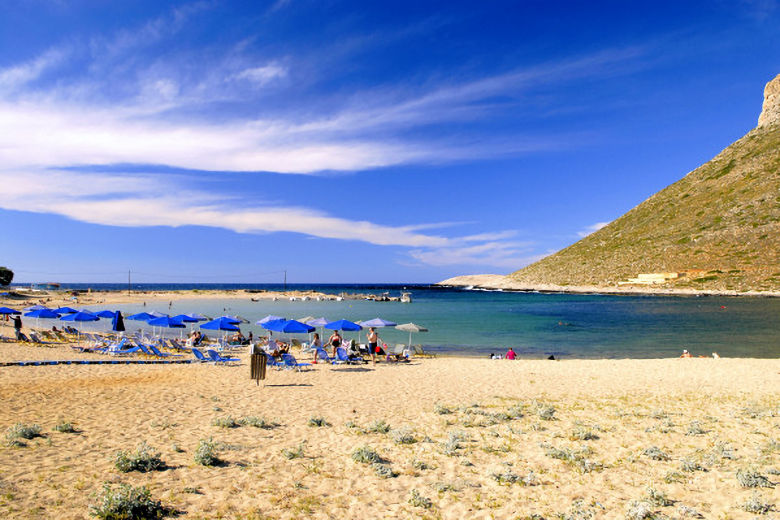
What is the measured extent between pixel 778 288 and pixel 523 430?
81904 mm

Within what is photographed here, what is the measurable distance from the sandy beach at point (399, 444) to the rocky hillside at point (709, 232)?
76.2 m

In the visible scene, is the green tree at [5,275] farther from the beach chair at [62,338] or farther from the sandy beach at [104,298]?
the beach chair at [62,338]

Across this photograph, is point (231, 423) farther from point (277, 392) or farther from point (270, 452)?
point (277, 392)

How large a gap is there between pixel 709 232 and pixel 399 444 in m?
94.6

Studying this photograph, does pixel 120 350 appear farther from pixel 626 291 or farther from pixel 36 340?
pixel 626 291

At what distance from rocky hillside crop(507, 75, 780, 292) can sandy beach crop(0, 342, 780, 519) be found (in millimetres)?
76233

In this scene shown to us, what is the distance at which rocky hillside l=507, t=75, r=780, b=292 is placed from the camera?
7612cm

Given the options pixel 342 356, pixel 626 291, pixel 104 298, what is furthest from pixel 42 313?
pixel 626 291

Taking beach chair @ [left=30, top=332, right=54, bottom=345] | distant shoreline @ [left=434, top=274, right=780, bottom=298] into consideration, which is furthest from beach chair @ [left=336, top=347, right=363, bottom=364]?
distant shoreline @ [left=434, top=274, right=780, bottom=298]

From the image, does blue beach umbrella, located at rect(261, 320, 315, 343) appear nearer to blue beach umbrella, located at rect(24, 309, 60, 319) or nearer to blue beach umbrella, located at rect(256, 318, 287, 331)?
blue beach umbrella, located at rect(256, 318, 287, 331)

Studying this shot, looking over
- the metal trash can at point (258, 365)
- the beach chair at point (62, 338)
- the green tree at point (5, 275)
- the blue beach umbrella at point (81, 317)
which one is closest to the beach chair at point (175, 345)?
the blue beach umbrella at point (81, 317)

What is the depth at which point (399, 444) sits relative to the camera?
8633 millimetres

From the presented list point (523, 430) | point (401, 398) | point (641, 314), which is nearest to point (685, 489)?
point (523, 430)

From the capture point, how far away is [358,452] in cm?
777
